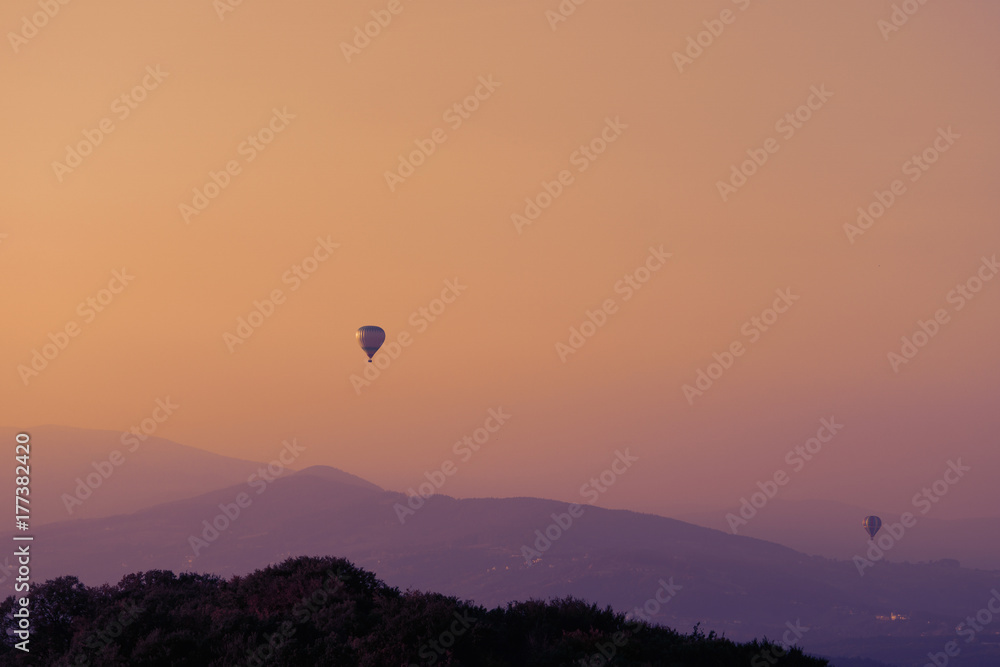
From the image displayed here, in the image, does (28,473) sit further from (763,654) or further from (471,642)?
(763,654)

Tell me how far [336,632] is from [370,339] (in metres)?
91.8

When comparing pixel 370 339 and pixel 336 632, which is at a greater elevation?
pixel 370 339

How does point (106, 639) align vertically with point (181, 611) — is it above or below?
below

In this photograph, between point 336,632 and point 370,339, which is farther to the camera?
point 370,339

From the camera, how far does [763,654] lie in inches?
835

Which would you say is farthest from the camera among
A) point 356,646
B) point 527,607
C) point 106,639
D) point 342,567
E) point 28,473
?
point 28,473

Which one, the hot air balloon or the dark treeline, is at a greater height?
the hot air balloon

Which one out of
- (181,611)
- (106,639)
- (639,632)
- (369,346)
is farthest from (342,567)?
(369,346)

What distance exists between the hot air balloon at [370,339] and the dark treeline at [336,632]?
285ft

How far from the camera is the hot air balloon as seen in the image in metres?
112

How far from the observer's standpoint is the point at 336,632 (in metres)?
21.2

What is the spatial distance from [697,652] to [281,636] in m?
9.00

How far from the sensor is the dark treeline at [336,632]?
20516 mm

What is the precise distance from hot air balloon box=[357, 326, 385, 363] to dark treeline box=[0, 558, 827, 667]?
285ft
